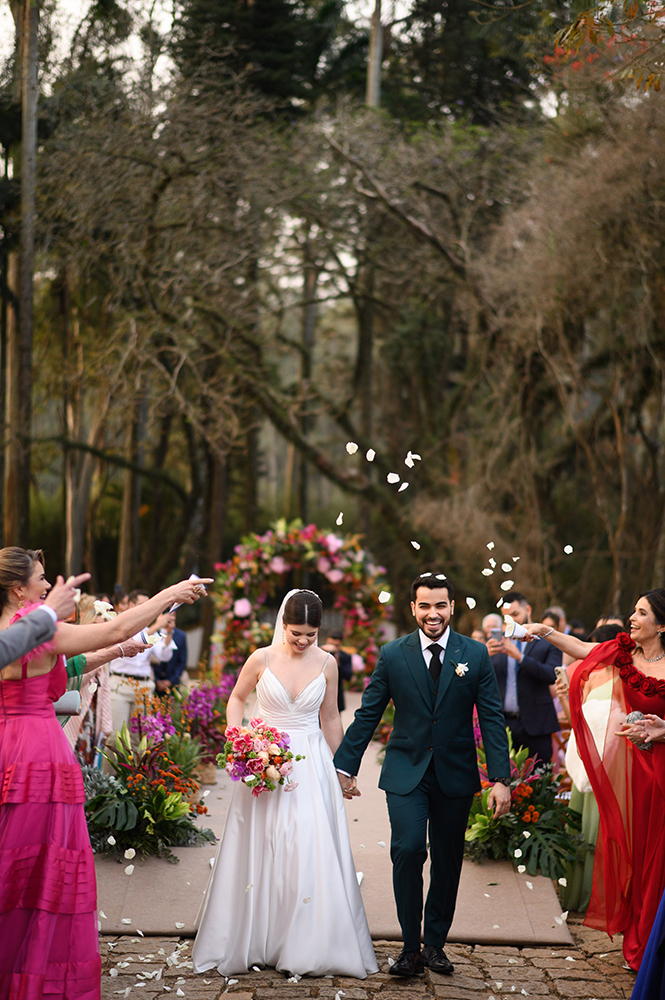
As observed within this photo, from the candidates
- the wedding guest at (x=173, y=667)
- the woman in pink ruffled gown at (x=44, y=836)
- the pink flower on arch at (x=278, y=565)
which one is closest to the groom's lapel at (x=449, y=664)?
the woman in pink ruffled gown at (x=44, y=836)

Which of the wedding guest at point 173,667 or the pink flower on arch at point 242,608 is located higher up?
the wedding guest at point 173,667

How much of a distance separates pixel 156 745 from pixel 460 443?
1464 cm

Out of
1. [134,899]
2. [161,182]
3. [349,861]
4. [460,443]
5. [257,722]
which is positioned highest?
[161,182]

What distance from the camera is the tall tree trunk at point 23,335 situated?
43.7 ft

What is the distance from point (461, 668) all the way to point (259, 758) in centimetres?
111

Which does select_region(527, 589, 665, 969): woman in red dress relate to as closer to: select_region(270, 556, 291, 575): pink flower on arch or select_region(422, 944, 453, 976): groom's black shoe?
select_region(422, 944, 453, 976): groom's black shoe

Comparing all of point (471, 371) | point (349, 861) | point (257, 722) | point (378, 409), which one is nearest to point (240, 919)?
point (349, 861)

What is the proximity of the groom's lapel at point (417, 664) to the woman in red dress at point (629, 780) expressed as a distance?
0.57 meters

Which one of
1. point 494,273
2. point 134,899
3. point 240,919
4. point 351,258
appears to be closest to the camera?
point 240,919

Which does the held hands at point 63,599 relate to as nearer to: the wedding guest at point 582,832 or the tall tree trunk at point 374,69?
the wedding guest at point 582,832

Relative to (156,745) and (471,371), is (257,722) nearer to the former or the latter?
(156,745)

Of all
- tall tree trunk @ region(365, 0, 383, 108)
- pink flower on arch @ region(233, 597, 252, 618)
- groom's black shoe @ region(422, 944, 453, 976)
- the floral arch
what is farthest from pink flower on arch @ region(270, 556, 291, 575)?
groom's black shoe @ region(422, 944, 453, 976)

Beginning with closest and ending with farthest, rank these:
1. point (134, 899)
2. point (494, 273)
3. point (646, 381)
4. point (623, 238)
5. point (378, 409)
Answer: point (134, 899) → point (623, 238) → point (646, 381) → point (494, 273) → point (378, 409)

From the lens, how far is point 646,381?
1531cm
